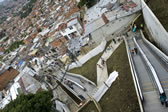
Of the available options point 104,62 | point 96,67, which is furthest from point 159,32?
point 96,67

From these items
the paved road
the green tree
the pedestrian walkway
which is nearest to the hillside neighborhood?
the pedestrian walkway

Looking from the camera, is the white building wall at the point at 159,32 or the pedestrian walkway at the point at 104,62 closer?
the white building wall at the point at 159,32

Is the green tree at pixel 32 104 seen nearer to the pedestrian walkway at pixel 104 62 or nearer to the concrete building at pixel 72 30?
the pedestrian walkway at pixel 104 62

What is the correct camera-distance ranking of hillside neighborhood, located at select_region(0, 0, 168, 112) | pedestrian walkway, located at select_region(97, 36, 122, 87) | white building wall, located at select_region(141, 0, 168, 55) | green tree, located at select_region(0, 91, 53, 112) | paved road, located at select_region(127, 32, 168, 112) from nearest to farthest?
paved road, located at select_region(127, 32, 168, 112)
green tree, located at select_region(0, 91, 53, 112)
white building wall, located at select_region(141, 0, 168, 55)
hillside neighborhood, located at select_region(0, 0, 168, 112)
pedestrian walkway, located at select_region(97, 36, 122, 87)

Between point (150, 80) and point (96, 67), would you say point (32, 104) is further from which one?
point (96, 67)

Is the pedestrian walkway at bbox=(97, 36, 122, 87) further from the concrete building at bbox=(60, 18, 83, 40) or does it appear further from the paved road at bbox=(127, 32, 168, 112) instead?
the concrete building at bbox=(60, 18, 83, 40)

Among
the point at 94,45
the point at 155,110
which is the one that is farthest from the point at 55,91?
the point at 155,110

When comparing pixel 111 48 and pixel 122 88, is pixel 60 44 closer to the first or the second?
pixel 111 48

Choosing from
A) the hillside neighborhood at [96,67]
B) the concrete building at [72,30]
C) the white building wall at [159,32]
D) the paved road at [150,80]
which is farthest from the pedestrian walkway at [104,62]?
the concrete building at [72,30]
